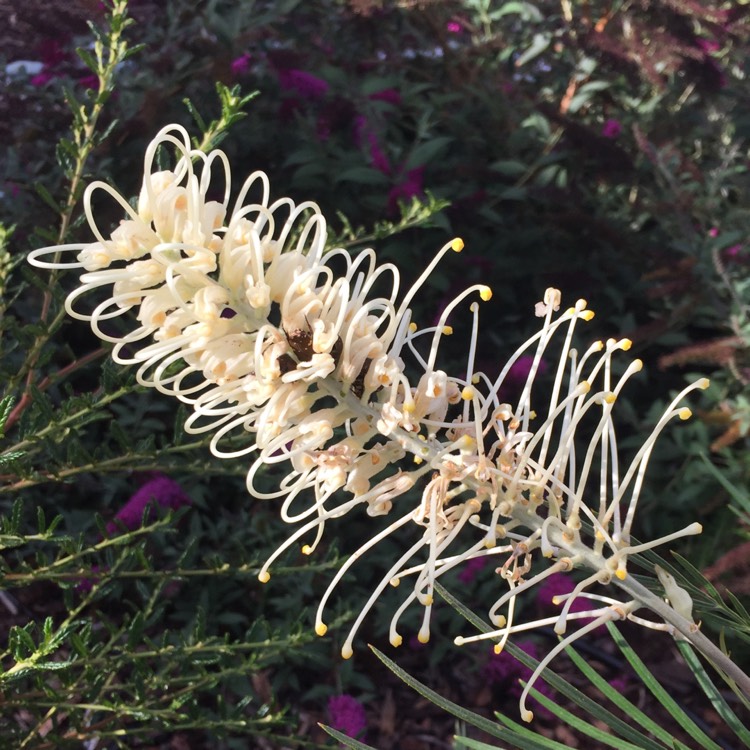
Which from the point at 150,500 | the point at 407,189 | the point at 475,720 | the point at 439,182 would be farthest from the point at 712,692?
the point at 439,182

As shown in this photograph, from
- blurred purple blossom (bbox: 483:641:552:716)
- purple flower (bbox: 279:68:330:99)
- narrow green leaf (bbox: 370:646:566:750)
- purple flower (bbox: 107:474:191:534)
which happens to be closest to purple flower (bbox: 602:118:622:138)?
purple flower (bbox: 279:68:330:99)

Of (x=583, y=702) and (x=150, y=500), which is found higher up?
(x=583, y=702)

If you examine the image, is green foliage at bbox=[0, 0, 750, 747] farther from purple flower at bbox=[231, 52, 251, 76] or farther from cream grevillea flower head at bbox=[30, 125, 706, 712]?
cream grevillea flower head at bbox=[30, 125, 706, 712]

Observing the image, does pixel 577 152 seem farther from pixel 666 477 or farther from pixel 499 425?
pixel 499 425

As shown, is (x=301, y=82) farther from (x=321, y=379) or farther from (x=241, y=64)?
(x=321, y=379)

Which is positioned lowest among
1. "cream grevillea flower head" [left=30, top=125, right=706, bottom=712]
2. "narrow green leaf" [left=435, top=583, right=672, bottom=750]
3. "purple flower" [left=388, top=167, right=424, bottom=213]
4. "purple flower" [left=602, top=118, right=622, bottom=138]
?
"narrow green leaf" [left=435, top=583, right=672, bottom=750]

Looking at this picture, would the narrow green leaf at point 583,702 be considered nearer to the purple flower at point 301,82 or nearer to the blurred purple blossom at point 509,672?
the blurred purple blossom at point 509,672

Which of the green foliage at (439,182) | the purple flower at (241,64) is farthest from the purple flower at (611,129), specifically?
the purple flower at (241,64)

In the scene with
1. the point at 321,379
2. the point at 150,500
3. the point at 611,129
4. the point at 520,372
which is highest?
the point at 611,129
